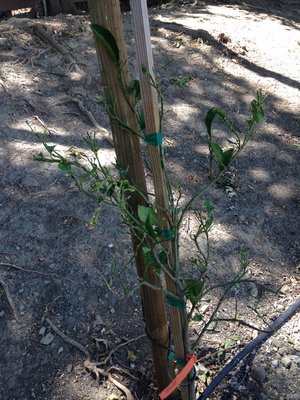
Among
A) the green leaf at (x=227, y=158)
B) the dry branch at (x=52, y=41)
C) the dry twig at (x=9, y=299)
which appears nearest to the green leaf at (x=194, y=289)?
the green leaf at (x=227, y=158)

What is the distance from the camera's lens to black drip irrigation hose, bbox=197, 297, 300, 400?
6.97ft

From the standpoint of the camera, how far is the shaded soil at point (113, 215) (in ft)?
7.57

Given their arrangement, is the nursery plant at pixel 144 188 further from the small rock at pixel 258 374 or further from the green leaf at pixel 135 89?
the small rock at pixel 258 374

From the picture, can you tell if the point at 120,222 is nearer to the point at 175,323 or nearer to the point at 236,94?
the point at 175,323

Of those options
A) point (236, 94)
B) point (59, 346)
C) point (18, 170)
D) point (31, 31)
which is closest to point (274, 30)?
point (236, 94)

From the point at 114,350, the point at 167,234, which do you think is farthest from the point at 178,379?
the point at 114,350

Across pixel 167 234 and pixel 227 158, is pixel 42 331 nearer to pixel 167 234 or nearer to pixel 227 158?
pixel 167 234

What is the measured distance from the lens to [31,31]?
479 cm

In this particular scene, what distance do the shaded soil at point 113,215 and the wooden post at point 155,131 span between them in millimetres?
164

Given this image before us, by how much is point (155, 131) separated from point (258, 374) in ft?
4.78

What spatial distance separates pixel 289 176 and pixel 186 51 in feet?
6.75

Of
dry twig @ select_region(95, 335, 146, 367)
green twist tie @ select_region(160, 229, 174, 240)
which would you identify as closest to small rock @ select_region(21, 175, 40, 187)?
dry twig @ select_region(95, 335, 146, 367)

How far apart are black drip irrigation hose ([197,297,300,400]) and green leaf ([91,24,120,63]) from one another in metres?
1.25

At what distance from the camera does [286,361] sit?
92.0 inches
